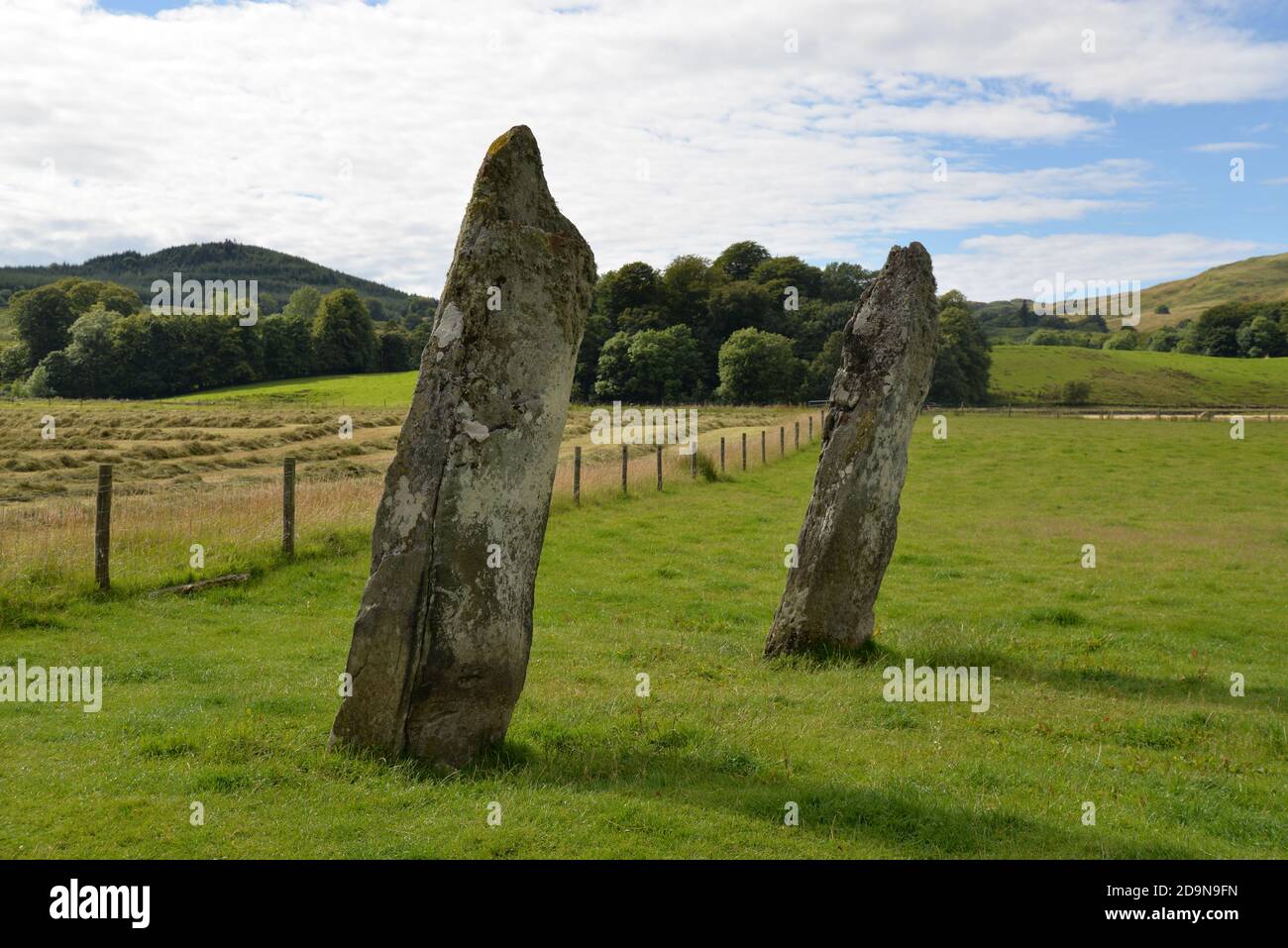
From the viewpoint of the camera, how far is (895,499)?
12617 mm

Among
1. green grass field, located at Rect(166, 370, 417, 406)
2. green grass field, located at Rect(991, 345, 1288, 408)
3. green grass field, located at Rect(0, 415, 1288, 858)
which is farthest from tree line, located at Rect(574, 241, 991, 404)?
green grass field, located at Rect(0, 415, 1288, 858)

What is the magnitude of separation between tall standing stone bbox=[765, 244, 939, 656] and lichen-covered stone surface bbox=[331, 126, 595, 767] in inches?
203

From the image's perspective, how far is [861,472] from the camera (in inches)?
480

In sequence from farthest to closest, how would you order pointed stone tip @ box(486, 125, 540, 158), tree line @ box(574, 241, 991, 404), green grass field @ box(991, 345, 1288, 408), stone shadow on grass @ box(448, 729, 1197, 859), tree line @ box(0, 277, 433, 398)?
1. green grass field @ box(991, 345, 1288, 408)
2. tree line @ box(0, 277, 433, 398)
3. tree line @ box(574, 241, 991, 404)
4. pointed stone tip @ box(486, 125, 540, 158)
5. stone shadow on grass @ box(448, 729, 1197, 859)

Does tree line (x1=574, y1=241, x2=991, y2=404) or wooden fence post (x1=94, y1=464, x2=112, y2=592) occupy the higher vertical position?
tree line (x1=574, y1=241, x2=991, y2=404)

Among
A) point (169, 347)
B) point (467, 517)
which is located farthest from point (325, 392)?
point (467, 517)

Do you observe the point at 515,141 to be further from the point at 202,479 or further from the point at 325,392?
the point at 325,392

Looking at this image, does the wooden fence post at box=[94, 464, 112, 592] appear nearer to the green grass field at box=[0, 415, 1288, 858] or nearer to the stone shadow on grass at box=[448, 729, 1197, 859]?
the green grass field at box=[0, 415, 1288, 858]

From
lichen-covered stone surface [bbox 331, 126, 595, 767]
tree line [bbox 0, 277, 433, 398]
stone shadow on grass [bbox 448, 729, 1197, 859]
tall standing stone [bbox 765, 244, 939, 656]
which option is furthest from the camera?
tree line [bbox 0, 277, 433, 398]

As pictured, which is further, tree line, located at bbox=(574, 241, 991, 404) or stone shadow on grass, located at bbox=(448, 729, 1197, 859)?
tree line, located at bbox=(574, 241, 991, 404)

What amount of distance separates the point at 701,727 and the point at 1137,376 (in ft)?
360

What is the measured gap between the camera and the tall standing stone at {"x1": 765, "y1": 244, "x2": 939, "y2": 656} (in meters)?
12.0

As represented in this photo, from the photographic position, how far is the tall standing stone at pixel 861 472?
1204cm
